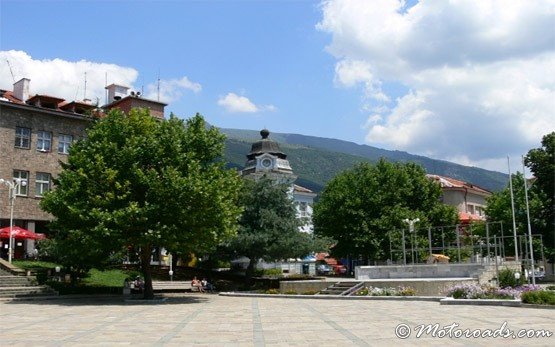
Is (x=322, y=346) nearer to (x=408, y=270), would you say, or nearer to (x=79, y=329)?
(x=79, y=329)

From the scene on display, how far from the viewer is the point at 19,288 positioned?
104 ft

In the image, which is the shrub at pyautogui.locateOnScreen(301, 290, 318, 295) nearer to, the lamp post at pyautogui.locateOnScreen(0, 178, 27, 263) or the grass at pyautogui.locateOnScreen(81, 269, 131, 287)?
the grass at pyautogui.locateOnScreen(81, 269, 131, 287)

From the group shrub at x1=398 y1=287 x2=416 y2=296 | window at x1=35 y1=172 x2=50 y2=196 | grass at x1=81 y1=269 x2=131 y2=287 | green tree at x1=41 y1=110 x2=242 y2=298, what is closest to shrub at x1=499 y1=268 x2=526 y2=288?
shrub at x1=398 y1=287 x2=416 y2=296

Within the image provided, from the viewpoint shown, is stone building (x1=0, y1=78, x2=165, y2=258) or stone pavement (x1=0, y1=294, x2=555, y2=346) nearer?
stone pavement (x1=0, y1=294, x2=555, y2=346)

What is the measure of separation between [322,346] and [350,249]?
4103 cm

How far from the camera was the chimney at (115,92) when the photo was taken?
58406 millimetres

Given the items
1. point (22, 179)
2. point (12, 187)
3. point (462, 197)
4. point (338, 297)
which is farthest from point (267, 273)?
point (462, 197)

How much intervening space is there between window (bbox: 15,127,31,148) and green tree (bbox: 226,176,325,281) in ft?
61.5

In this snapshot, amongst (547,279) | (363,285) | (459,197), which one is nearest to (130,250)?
(363,285)

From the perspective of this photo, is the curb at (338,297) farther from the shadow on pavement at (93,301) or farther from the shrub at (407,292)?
the shadow on pavement at (93,301)

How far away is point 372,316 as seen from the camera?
20.0 m

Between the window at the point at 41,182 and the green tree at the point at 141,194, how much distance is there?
18068 millimetres

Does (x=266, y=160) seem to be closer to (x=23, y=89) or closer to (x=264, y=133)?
(x=264, y=133)

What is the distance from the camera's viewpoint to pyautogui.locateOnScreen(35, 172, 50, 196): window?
4644 cm
